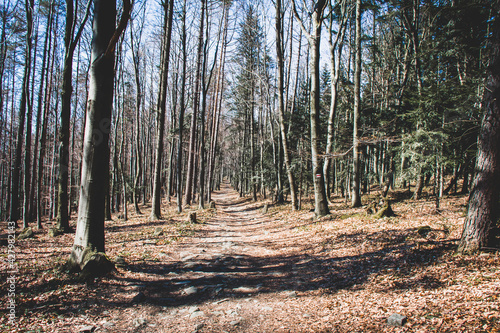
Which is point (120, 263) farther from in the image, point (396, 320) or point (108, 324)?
point (396, 320)

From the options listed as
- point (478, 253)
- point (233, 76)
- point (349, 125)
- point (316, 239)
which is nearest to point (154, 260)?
point (316, 239)

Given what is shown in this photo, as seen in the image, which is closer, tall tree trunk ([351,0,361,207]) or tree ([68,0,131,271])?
tree ([68,0,131,271])

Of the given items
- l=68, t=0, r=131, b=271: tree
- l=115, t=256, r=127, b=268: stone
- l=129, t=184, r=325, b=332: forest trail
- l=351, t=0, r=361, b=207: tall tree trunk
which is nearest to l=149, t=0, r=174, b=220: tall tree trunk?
l=129, t=184, r=325, b=332: forest trail

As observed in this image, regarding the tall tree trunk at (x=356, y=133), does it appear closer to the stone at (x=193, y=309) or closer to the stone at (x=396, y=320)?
the stone at (x=396, y=320)

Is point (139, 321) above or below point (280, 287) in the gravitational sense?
above

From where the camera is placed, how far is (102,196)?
4.96 metres

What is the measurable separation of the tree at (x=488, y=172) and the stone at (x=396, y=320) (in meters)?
2.46

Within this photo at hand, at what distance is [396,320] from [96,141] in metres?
5.71

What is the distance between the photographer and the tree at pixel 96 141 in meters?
4.75

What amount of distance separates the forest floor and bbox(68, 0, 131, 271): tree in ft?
2.45

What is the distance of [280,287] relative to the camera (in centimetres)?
478

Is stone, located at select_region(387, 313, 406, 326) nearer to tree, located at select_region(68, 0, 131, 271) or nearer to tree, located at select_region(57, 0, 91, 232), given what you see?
tree, located at select_region(68, 0, 131, 271)

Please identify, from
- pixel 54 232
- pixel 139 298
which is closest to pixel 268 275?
pixel 139 298

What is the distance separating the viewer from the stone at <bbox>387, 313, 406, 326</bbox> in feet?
10.2
